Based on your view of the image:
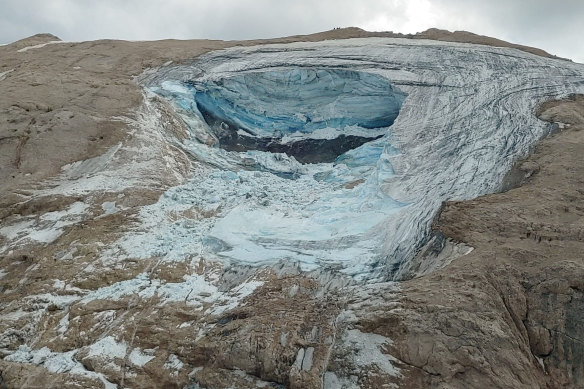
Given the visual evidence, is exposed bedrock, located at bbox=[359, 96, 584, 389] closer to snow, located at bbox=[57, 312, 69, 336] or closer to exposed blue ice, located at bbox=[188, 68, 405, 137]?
snow, located at bbox=[57, 312, 69, 336]

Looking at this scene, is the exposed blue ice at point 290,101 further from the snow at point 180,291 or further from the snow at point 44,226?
the snow at point 180,291

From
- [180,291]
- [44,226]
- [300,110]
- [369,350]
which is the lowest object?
[180,291]

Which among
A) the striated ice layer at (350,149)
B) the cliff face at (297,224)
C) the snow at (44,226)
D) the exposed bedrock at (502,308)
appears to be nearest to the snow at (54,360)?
the cliff face at (297,224)

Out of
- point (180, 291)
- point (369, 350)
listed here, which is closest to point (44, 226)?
point (180, 291)

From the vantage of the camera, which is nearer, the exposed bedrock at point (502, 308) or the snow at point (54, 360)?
the exposed bedrock at point (502, 308)

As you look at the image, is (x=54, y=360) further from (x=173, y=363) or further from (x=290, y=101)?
(x=290, y=101)

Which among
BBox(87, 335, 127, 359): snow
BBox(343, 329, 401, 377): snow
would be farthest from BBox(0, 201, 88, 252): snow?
BBox(343, 329, 401, 377): snow
